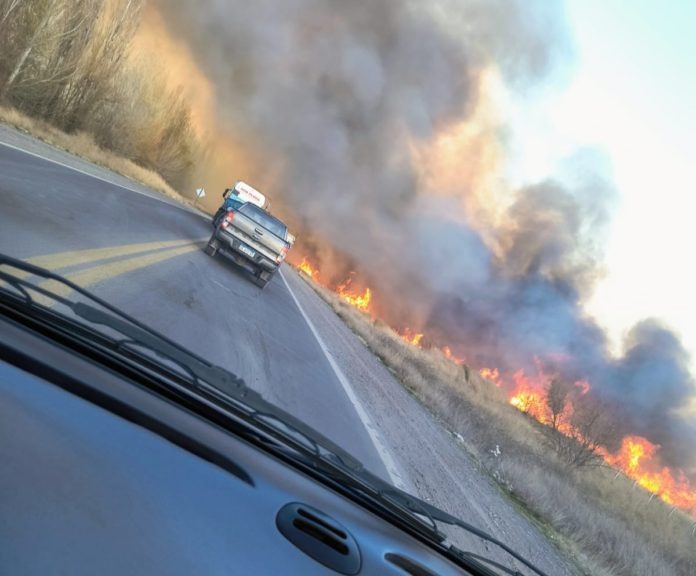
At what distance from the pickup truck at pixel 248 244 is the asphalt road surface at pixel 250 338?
3.66 feet

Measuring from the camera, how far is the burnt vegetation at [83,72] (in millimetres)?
20734

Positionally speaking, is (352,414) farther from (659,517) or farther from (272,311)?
(659,517)

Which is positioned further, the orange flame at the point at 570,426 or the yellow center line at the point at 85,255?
the orange flame at the point at 570,426

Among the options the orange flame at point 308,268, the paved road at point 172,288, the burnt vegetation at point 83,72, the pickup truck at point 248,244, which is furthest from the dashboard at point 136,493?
the orange flame at point 308,268

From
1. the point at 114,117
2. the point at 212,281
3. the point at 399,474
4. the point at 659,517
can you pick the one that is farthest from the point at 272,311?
the point at 114,117

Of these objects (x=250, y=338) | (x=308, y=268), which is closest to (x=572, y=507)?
(x=250, y=338)

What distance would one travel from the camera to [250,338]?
6816mm

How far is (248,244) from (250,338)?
5.09 meters

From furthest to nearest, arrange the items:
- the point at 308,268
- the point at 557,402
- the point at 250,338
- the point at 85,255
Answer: the point at 308,268
the point at 557,402
the point at 250,338
the point at 85,255

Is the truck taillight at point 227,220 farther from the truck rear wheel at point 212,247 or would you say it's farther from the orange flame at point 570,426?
the orange flame at point 570,426

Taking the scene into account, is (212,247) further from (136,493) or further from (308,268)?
(308,268)

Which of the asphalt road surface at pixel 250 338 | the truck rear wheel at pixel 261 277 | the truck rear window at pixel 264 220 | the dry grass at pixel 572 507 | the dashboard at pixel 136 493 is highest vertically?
the truck rear window at pixel 264 220

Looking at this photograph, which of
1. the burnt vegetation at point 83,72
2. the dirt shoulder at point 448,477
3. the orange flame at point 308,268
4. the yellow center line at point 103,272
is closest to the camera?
the yellow center line at point 103,272

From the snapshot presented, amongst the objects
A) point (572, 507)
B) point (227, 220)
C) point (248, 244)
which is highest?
point (227, 220)
